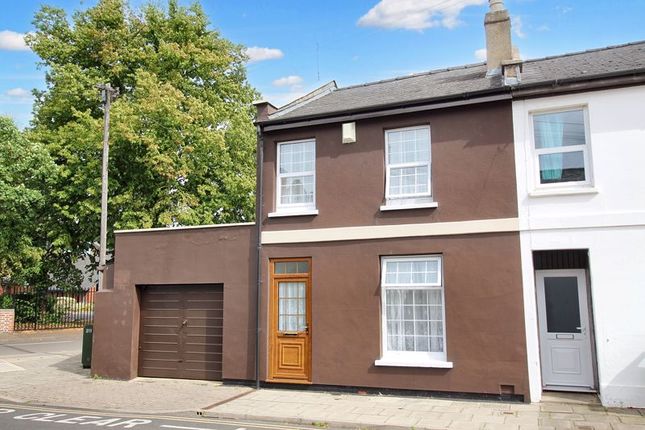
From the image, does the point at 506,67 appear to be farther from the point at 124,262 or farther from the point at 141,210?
the point at 141,210

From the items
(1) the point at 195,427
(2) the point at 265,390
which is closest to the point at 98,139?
(2) the point at 265,390

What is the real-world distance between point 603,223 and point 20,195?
22.3m

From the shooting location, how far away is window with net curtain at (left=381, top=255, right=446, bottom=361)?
35.0ft

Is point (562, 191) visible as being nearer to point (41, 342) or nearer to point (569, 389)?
point (569, 389)

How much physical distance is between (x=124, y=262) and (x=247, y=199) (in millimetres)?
13297

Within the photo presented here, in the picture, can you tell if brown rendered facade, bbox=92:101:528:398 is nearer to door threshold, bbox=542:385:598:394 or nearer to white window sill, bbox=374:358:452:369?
white window sill, bbox=374:358:452:369

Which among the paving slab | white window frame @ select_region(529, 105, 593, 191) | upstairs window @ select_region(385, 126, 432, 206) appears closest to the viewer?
the paving slab

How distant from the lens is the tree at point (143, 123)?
78.5 feet

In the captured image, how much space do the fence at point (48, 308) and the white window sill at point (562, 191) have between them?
75.0ft

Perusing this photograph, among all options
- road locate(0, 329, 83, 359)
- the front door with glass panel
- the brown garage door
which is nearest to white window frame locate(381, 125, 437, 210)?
the front door with glass panel

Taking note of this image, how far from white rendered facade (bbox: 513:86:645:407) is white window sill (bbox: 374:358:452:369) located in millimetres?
1536

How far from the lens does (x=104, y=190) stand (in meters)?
19.0

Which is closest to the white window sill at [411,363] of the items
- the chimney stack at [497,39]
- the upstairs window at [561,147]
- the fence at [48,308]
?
the upstairs window at [561,147]

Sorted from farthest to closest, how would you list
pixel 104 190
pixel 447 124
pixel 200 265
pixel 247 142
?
pixel 247 142, pixel 104 190, pixel 200 265, pixel 447 124
